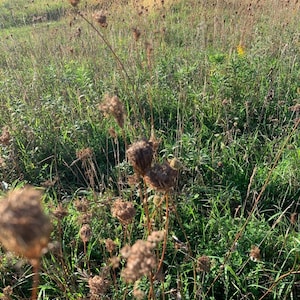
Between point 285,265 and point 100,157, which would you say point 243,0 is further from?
point 285,265

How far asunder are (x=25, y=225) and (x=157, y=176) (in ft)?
1.89

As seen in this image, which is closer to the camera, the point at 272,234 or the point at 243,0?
the point at 272,234

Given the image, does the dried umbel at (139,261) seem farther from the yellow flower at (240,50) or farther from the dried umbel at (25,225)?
the yellow flower at (240,50)

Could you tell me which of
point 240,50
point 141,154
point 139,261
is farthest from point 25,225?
point 240,50

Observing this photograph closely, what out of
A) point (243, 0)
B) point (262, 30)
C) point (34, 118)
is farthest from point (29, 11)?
point (34, 118)

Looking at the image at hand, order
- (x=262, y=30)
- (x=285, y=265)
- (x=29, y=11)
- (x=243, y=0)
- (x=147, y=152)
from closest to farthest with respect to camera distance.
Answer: (x=147, y=152) < (x=285, y=265) < (x=262, y=30) < (x=243, y=0) < (x=29, y=11)

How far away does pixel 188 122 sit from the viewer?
3441 millimetres

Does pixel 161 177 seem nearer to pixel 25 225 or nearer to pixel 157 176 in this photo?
pixel 157 176

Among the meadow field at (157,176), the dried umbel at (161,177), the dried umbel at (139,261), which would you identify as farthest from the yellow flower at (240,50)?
the dried umbel at (139,261)

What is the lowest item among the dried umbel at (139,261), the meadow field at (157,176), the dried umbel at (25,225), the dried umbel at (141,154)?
the meadow field at (157,176)

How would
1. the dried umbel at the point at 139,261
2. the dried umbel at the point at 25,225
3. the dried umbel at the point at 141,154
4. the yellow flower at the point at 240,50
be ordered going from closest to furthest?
the dried umbel at the point at 25,225
the dried umbel at the point at 139,261
the dried umbel at the point at 141,154
the yellow flower at the point at 240,50

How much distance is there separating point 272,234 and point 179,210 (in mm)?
592

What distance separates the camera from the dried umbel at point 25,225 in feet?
1.85

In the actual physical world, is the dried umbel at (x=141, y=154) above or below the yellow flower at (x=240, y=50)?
above
